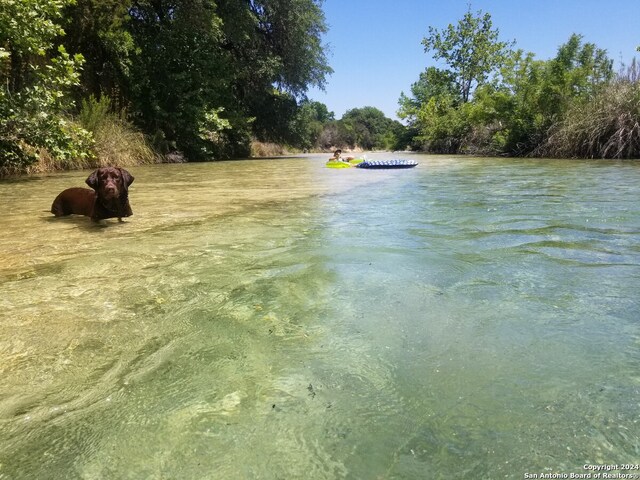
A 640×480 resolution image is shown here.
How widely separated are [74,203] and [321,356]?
478 centimetres

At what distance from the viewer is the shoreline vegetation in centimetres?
912

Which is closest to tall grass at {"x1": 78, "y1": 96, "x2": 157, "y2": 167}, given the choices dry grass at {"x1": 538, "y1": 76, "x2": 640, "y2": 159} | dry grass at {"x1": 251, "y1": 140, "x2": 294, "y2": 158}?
dry grass at {"x1": 251, "y1": 140, "x2": 294, "y2": 158}

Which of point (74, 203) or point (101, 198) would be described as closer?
point (101, 198)

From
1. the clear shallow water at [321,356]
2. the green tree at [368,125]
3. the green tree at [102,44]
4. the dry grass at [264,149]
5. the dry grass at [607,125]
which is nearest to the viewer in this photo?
the clear shallow water at [321,356]

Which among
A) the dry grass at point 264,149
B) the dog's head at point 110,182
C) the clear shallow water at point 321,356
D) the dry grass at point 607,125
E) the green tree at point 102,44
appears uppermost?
the green tree at point 102,44

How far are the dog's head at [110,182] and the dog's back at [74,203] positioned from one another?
395 millimetres

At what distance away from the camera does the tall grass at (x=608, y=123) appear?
15.0 m

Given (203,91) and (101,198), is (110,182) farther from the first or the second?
(203,91)

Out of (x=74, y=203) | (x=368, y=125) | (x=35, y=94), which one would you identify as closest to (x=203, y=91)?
(x=35, y=94)

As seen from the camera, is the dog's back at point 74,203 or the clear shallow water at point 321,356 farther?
the dog's back at point 74,203

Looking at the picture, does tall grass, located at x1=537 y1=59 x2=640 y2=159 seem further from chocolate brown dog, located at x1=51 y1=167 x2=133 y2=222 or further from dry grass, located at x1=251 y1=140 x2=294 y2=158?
dry grass, located at x1=251 y1=140 x2=294 y2=158

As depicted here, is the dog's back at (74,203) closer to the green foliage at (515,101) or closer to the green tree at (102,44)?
the green tree at (102,44)

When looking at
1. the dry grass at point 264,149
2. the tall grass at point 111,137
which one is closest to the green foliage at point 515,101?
the dry grass at point 264,149

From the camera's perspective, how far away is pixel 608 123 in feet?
50.5
